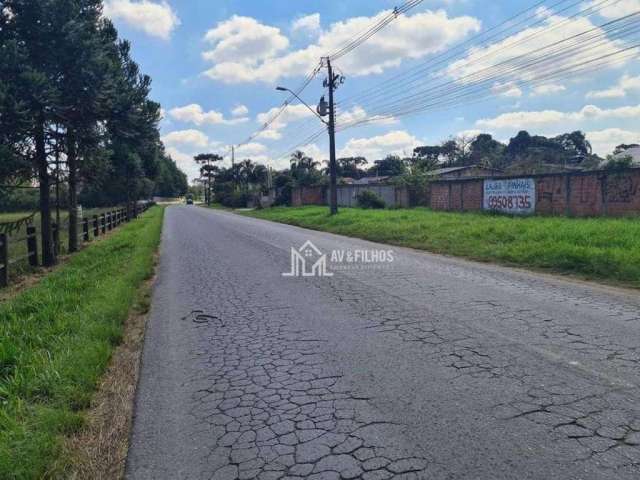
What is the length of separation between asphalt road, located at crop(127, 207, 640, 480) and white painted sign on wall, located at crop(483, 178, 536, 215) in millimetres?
15303

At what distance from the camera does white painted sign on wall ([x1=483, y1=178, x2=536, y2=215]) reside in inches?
834

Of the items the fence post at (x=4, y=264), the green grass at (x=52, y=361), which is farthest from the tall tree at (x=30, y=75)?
the green grass at (x=52, y=361)

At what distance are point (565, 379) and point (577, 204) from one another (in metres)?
18.2

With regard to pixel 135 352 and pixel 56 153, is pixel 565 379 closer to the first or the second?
pixel 135 352

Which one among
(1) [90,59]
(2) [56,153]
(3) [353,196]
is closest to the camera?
(1) [90,59]

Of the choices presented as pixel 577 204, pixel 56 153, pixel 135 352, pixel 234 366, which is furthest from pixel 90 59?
pixel 577 204

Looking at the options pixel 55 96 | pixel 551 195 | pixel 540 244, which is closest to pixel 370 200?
pixel 551 195

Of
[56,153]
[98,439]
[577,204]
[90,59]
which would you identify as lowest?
[98,439]

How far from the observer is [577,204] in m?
19.2

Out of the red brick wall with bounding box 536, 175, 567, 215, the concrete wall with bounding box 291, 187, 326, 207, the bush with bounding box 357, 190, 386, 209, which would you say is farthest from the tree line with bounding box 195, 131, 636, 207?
the red brick wall with bounding box 536, 175, 567, 215

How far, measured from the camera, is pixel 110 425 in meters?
3.35

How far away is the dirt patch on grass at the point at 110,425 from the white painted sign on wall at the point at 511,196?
20306mm

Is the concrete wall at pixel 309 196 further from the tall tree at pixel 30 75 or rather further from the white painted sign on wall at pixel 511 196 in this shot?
the tall tree at pixel 30 75

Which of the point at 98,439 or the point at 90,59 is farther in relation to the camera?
the point at 90,59
